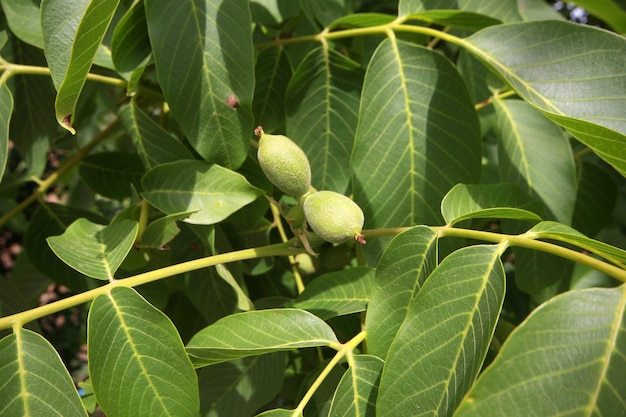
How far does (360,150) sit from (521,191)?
0.25m

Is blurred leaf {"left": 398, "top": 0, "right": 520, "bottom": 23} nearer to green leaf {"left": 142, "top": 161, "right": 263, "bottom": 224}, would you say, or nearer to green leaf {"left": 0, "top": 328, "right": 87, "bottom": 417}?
green leaf {"left": 142, "top": 161, "right": 263, "bottom": 224}

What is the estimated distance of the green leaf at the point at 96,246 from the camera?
2.67 ft

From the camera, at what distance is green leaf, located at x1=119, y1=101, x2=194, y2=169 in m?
0.98

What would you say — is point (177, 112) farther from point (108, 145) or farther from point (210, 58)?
point (108, 145)

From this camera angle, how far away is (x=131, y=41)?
0.93m

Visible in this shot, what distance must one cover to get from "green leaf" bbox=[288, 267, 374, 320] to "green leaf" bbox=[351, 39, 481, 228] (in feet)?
0.26

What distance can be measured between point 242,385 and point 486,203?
492 millimetres

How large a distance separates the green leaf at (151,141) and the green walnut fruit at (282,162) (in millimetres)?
193

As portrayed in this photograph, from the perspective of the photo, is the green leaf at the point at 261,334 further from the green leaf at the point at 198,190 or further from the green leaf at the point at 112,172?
the green leaf at the point at 112,172

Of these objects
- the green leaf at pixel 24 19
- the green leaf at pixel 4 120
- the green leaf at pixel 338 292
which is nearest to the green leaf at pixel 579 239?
the green leaf at pixel 338 292

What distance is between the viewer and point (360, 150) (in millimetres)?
915

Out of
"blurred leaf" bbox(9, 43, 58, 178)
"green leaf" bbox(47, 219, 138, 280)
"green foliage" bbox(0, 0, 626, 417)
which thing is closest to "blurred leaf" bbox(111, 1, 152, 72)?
"green foliage" bbox(0, 0, 626, 417)

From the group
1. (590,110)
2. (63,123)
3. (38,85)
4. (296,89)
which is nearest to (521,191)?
(590,110)

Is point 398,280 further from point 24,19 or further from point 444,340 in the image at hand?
point 24,19
